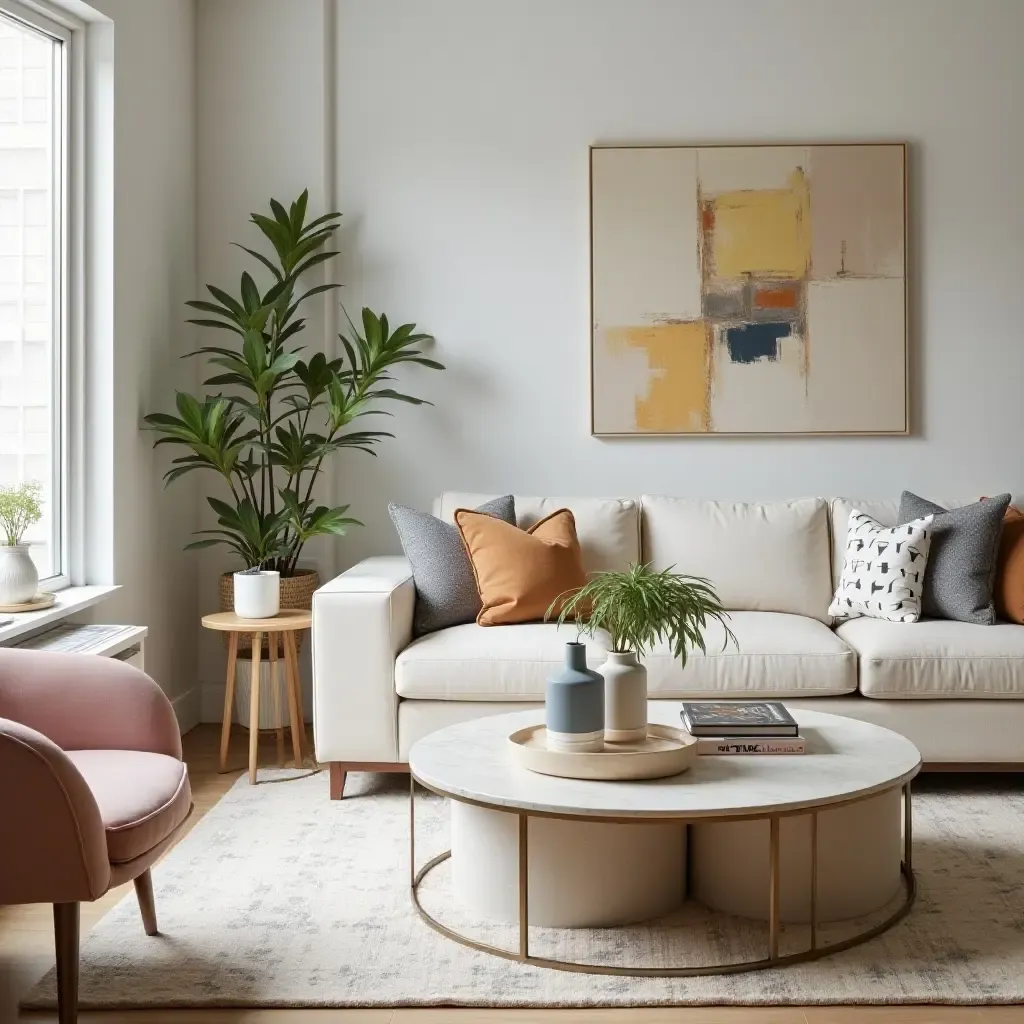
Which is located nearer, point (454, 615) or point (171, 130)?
point (454, 615)

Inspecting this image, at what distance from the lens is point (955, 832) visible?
3.21m

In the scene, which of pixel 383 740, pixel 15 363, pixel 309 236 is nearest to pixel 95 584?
pixel 15 363

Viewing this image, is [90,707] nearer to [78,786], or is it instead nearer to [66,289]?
[78,786]

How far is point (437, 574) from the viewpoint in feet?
12.6

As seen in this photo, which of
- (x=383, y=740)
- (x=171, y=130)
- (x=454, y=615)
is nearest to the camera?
(x=383, y=740)

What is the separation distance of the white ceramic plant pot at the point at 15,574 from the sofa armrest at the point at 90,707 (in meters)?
0.68

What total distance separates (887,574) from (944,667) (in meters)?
0.42

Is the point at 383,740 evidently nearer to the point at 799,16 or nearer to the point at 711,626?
the point at 711,626

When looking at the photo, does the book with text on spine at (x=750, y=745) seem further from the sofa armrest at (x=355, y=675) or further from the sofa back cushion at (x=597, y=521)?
the sofa back cushion at (x=597, y=521)

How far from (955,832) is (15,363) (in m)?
2.99

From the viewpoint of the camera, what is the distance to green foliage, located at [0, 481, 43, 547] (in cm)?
324

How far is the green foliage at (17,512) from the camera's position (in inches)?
128

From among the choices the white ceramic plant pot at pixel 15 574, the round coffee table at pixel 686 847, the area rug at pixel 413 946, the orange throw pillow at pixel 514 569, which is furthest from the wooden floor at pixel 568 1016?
the orange throw pillow at pixel 514 569

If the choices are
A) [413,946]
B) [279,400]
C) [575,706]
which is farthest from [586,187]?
[413,946]
